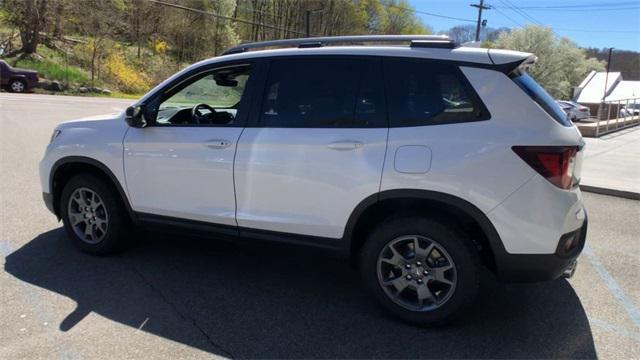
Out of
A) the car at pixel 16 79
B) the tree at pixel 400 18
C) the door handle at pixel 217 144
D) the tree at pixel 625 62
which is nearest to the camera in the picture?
the door handle at pixel 217 144

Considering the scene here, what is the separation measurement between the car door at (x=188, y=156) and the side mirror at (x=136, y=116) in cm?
5

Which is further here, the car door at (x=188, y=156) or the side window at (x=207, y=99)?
the side window at (x=207, y=99)

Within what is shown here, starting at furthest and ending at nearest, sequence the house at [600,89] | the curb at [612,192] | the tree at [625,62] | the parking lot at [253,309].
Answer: the tree at [625,62]
the house at [600,89]
the curb at [612,192]
the parking lot at [253,309]

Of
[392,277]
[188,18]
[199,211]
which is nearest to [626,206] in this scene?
[392,277]

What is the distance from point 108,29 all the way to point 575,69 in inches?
2369

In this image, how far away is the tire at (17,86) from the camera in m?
25.1

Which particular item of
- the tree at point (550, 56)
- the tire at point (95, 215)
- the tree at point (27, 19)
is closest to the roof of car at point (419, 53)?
the tire at point (95, 215)

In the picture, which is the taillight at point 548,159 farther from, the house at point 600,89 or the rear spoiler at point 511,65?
the house at point 600,89

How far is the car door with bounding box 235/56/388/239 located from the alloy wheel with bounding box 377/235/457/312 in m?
0.40

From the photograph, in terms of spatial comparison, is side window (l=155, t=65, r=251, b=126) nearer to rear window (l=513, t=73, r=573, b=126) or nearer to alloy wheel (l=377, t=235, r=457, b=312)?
alloy wheel (l=377, t=235, r=457, b=312)

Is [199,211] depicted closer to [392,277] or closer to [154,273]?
[154,273]

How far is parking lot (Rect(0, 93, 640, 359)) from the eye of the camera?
310 centimetres

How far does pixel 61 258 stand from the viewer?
4414 millimetres

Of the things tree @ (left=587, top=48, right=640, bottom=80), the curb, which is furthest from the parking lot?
tree @ (left=587, top=48, right=640, bottom=80)
